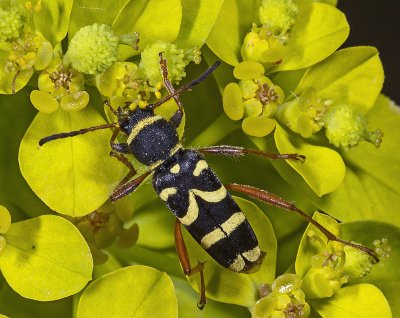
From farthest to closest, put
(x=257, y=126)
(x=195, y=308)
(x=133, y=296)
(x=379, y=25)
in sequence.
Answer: (x=379, y=25), (x=195, y=308), (x=257, y=126), (x=133, y=296)

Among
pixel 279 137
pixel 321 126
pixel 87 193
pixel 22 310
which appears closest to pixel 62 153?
pixel 87 193

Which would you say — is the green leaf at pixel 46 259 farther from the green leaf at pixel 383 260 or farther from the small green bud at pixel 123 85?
the green leaf at pixel 383 260

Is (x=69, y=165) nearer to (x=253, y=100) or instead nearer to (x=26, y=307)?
(x=26, y=307)

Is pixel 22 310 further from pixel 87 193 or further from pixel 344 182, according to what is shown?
pixel 344 182

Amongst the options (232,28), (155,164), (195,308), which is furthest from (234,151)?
(195,308)

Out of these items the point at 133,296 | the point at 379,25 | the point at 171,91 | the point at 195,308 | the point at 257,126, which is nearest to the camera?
the point at 133,296

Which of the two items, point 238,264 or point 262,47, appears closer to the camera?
point 238,264
